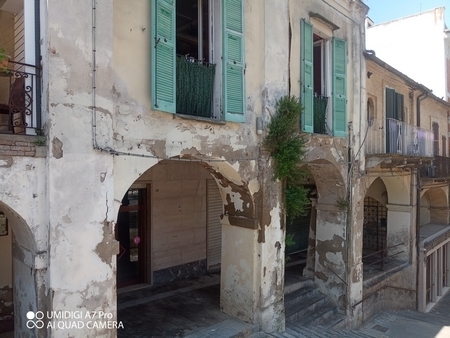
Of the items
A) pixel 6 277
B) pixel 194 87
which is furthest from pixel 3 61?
pixel 6 277

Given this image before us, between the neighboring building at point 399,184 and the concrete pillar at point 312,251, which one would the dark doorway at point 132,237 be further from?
the neighboring building at point 399,184

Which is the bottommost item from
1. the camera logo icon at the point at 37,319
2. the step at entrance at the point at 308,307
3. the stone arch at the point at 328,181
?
the step at entrance at the point at 308,307

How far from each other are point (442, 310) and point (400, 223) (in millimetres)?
4304

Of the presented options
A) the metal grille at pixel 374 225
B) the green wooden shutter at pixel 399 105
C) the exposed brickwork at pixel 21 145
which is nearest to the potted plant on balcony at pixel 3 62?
the exposed brickwork at pixel 21 145

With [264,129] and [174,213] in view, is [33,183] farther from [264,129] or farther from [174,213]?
[174,213]

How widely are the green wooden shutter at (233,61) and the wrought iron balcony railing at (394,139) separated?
5.92 meters

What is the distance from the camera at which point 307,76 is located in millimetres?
8500

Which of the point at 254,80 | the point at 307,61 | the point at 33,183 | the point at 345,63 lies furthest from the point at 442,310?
the point at 33,183

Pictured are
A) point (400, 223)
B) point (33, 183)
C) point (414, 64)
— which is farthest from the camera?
point (414, 64)

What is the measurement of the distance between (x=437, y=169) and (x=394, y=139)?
19.8 feet

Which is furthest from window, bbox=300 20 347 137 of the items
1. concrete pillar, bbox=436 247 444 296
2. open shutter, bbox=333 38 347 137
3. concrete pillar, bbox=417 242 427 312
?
concrete pillar, bbox=436 247 444 296

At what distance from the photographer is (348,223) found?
9945mm

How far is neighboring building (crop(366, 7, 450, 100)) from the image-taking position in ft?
68.8

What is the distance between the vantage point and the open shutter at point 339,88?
942 cm
